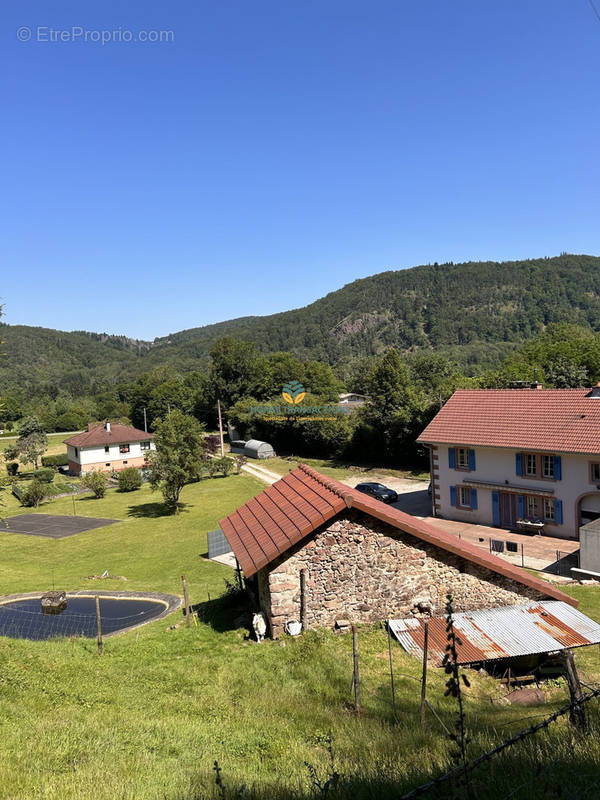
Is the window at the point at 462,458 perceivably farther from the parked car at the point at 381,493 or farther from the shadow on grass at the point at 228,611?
the shadow on grass at the point at 228,611

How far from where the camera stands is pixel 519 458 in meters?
24.0

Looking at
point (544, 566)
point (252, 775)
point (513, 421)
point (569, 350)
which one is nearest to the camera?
point (252, 775)

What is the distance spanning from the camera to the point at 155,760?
6.19 meters

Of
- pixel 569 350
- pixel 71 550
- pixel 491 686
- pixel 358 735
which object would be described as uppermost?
pixel 569 350

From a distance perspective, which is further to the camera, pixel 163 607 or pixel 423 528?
pixel 163 607

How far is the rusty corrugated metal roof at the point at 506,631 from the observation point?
9.52m

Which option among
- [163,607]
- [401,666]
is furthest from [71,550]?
[401,666]

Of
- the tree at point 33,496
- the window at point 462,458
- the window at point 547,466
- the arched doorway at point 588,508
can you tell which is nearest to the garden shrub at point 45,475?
the tree at point 33,496

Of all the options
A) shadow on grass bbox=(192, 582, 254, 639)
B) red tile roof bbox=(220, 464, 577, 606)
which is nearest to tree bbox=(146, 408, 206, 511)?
shadow on grass bbox=(192, 582, 254, 639)

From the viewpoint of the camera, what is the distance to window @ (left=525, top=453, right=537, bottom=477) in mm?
23594

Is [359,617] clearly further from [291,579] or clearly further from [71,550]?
[71,550]

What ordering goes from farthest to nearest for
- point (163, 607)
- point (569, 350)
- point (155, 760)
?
point (569, 350) → point (163, 607) → point (155, 760)

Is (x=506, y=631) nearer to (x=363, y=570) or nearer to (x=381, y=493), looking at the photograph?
(x=363, y=570)

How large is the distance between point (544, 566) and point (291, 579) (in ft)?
43.5
